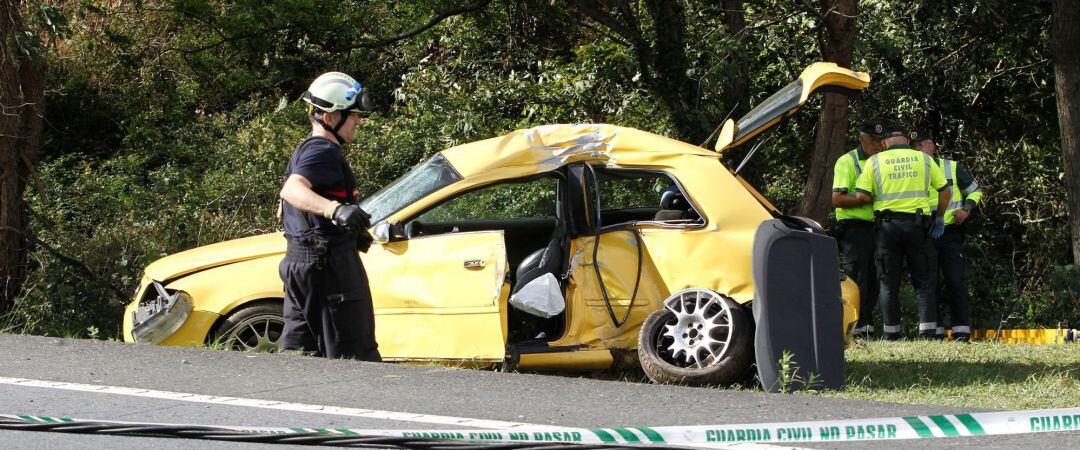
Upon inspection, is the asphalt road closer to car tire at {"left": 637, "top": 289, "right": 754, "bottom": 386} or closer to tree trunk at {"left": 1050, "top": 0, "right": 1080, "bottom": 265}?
car tire at {"left": 637, "top": 289, "right": 754, "bottom": 386}

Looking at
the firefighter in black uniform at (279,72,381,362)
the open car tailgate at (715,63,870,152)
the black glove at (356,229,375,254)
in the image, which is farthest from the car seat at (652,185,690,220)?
the firefighter in black uniform at (279,72,381,362)

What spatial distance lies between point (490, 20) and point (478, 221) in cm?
665

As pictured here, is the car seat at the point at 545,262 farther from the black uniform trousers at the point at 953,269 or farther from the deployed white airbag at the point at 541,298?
the black uniform trousers at the point at 953,269

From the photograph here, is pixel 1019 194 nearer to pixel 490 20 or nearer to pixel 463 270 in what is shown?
pixel 490 20

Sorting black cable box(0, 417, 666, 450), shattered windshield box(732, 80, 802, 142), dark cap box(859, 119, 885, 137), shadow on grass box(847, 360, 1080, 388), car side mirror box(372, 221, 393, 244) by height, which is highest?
dark cap box(859, 119, 885, 137)

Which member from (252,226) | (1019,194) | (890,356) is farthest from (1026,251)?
(252,226)

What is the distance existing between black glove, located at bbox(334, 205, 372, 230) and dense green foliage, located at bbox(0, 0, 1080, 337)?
596cm

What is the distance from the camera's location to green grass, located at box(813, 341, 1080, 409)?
6.48 meters

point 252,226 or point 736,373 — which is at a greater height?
point 252,226

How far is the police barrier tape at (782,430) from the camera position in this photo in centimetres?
483

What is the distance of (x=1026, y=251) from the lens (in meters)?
14.5

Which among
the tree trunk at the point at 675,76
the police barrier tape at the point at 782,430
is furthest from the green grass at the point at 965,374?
the tree trunk at the point at 675,76

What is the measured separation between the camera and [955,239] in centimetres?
1073

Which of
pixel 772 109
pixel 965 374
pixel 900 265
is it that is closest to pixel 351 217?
pixel 772 109
